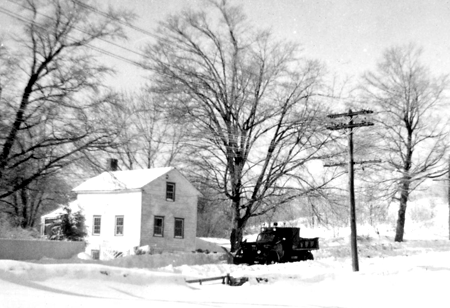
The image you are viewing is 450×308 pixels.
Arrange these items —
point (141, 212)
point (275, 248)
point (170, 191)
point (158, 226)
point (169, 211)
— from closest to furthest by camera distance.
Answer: point (275, 248), point (141, 212), point (158, 226), point (169, 211), point (170, 191)

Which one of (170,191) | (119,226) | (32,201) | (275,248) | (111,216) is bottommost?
(275,248)

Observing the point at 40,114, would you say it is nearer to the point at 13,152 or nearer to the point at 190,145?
the point at 13,152

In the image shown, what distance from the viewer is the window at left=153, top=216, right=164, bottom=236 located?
33.7 m

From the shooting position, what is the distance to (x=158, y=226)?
3394cm

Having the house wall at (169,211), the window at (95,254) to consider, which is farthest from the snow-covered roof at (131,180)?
the window at (95,254)

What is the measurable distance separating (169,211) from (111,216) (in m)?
3.95

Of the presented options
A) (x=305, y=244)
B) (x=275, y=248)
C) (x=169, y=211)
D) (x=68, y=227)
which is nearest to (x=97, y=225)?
(x=68, y=227)

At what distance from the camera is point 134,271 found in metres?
15.4

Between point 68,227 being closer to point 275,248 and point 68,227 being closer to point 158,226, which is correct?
point 158,226

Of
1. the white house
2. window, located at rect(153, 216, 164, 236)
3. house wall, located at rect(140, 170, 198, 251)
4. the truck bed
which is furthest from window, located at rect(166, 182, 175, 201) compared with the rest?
the truck bed

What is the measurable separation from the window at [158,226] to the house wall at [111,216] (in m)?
1.52

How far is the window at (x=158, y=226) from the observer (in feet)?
111

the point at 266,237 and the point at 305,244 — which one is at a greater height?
the point at 266,237

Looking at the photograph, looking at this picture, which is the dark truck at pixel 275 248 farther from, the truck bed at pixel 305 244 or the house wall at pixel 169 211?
the house wall at pixel 169 211
